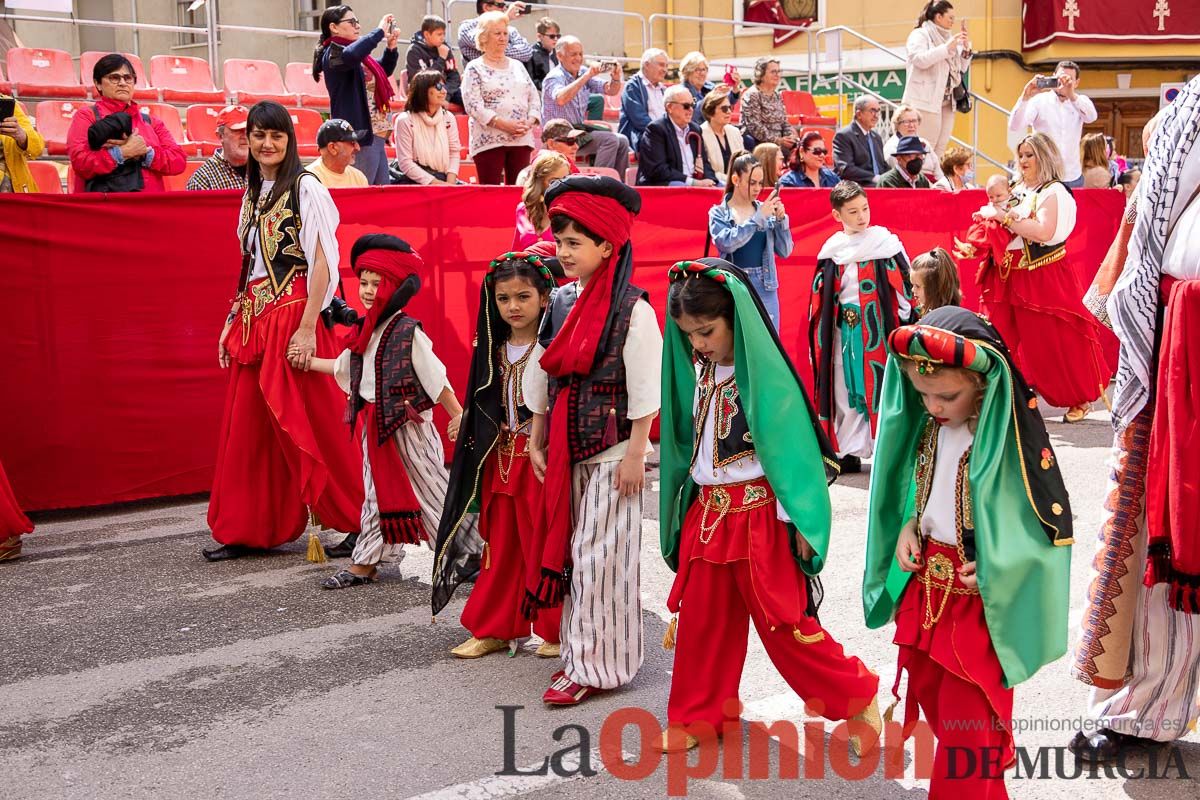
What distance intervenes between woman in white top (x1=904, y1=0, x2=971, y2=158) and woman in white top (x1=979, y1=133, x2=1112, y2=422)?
441 centimetres

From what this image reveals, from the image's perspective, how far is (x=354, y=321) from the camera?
19.8 ft

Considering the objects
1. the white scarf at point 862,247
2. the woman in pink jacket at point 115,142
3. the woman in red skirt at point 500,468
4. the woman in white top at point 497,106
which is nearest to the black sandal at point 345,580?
the woman in red skirt at point 500,468

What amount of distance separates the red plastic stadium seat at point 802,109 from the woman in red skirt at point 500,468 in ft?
42.3

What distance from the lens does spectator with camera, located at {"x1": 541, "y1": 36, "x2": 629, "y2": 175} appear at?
35.7ft

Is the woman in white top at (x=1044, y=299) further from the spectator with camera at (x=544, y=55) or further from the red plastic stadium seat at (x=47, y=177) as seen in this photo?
the red plastic stadium seat at (x=47, y=177)

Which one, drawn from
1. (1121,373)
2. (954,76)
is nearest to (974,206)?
(954,76)

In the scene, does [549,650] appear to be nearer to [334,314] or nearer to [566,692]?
[566,692]

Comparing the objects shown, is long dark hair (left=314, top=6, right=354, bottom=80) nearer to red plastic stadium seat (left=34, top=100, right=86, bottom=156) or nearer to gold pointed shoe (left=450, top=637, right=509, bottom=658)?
red plastic stadium seat (left=34, top=100, right=86, bottom=156)

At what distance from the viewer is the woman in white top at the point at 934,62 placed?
1332 cm

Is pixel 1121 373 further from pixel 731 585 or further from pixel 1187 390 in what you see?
pixel 731 585

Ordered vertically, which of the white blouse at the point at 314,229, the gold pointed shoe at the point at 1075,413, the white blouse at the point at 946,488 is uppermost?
the white blouse at the point at 314,229

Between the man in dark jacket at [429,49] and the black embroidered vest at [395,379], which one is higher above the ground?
the man in dark jacket at [429,49]

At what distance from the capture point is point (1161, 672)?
3838mm

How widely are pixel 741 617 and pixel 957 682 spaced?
822 mm
